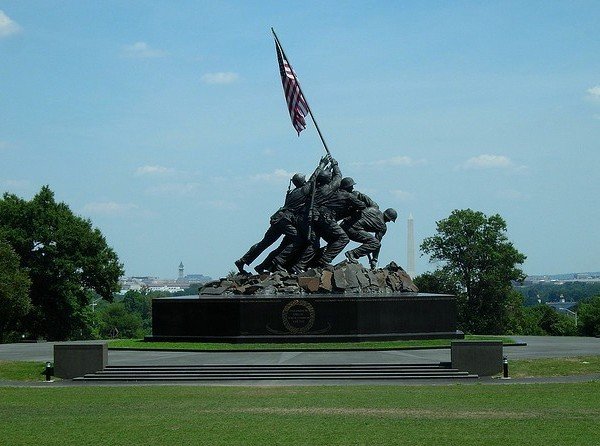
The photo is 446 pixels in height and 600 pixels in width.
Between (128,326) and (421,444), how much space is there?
11775cm

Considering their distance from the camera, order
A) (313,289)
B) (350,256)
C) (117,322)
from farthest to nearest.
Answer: (117,322) < (350,256) < (313,289)

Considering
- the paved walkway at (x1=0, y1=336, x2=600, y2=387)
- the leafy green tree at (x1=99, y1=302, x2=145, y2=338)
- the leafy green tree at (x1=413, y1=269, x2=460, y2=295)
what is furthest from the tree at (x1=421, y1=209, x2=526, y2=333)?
the leafy green tree at (x1=99, y1=302, x2=145, y2=338)

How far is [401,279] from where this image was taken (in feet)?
132

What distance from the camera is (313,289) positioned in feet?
123

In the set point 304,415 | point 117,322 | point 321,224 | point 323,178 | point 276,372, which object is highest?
point 323,178

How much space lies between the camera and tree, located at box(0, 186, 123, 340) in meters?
55.8

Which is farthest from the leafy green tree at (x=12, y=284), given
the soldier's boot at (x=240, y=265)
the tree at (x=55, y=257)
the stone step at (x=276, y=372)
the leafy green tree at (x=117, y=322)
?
the leafy green tree at (x=117, y=322)

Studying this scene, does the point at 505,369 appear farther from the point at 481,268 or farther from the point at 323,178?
the point at 481,268

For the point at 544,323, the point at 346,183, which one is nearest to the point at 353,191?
the point at 346,183

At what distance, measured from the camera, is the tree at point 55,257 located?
Answer: 55.8 metres

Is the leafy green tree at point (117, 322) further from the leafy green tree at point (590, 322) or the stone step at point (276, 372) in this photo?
the stone step at point (276, 372)

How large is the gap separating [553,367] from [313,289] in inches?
468

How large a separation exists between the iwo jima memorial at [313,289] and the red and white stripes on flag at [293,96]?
4 centimetres

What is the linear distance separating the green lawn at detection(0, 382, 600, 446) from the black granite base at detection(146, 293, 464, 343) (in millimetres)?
10091
